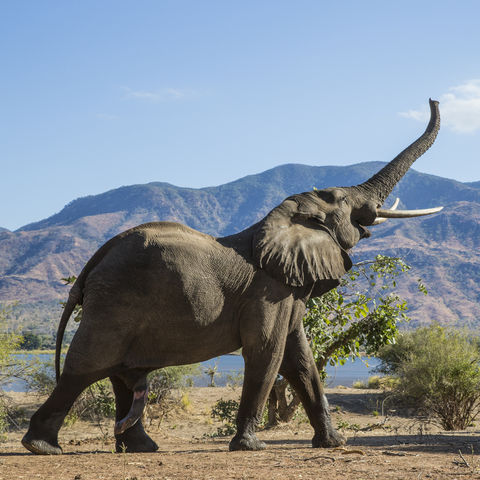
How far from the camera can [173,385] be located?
2561 cm

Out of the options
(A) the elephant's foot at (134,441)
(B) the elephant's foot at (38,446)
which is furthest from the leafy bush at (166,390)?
(B) the elephant's foot at (38,446)

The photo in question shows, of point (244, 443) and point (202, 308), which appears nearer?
point (202, 308)

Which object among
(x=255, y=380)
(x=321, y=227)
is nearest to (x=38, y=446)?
(x=255, y=380)

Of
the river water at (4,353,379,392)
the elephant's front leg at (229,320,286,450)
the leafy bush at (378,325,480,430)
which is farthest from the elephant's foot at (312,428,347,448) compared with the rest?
the leafy bush at (378,325,480,430)

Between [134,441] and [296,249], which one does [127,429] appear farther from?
[296,249]

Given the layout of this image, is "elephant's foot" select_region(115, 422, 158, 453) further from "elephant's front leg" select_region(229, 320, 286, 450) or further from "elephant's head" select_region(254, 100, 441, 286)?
"elephant's head" select_region(254, 100, 441, 286)

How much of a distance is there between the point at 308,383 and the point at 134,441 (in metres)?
2.26

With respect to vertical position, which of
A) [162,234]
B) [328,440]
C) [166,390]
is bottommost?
[166,390]

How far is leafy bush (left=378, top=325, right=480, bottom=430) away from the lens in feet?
50.4

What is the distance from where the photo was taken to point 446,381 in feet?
51.9

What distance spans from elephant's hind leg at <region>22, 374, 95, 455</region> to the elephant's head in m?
2.48

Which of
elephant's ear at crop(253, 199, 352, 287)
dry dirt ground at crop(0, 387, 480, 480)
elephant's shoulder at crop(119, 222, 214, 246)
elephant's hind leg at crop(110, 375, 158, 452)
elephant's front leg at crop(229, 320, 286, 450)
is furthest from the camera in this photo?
elephant's hind leg at crop(110, 375, 158, 452)

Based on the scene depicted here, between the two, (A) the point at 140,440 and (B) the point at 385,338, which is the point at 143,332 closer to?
(A) the point at 140,440

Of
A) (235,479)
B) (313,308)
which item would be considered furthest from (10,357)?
(235,479)
